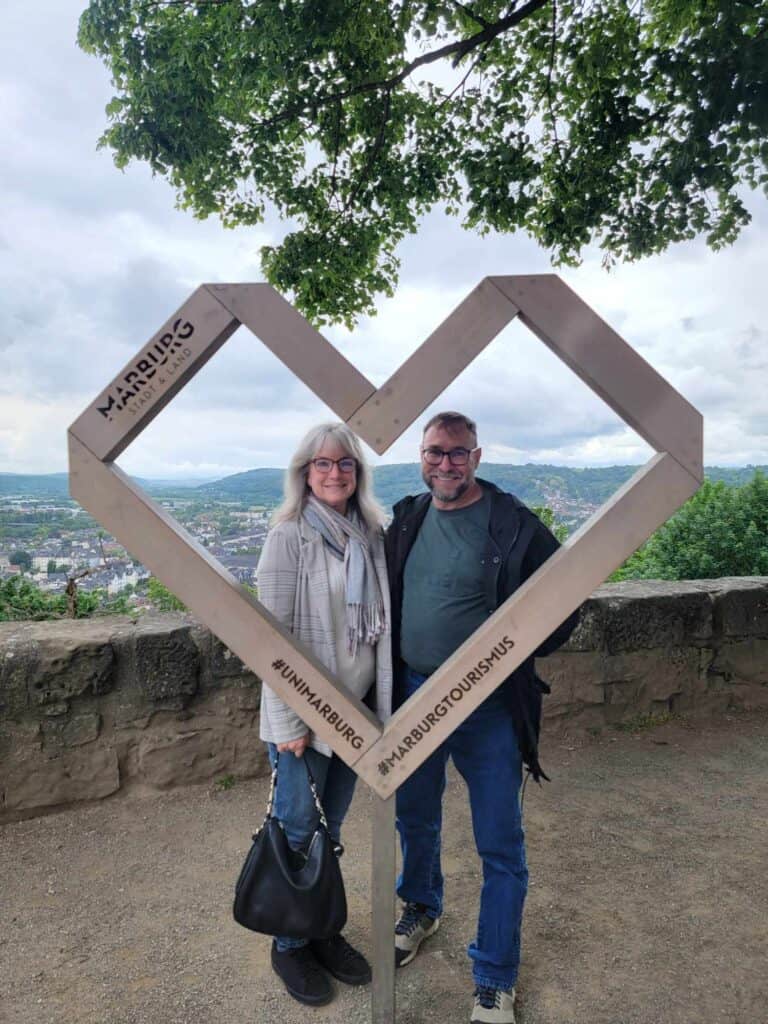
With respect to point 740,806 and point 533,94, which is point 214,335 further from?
point 533,94

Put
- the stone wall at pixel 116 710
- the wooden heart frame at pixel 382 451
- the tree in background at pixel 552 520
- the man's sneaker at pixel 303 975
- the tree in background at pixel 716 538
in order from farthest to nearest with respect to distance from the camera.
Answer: the tree in background at pixel 552 520 → the tree in background at pixel 716 538 → the stone wall at pixel 116 710 → the man's sneaker at pixel 303 975 → the wooden heart frame at pixel 382 451

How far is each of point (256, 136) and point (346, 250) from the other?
125cm

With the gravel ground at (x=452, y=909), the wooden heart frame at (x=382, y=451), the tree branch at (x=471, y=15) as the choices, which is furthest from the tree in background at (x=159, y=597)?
the tree branch at (x=471, y=15)

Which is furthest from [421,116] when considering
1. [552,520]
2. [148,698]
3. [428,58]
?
[148,698]

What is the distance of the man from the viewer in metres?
2.08

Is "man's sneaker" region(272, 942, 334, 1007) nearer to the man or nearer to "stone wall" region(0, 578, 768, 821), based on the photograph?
the man

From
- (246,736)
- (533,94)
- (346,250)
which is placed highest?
(533,94)

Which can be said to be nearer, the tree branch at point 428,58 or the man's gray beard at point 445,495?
the man's gray beard at point 445,495

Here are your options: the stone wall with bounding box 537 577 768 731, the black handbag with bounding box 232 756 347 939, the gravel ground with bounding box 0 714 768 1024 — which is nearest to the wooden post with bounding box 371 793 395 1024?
the black handbag with bounding box 232 756 347 939

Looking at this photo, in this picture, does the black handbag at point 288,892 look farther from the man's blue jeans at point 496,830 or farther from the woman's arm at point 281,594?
the man's blue jeans at point 496,830

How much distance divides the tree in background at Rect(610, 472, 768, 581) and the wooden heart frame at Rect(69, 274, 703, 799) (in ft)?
14.8

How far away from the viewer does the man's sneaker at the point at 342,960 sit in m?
2.28

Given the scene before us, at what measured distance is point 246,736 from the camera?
351cm

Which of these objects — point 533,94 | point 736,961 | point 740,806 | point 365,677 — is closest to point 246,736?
point 365,677
